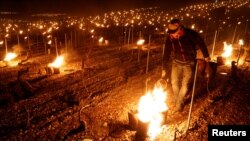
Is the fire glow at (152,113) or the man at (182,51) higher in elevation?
the man at (182,51)

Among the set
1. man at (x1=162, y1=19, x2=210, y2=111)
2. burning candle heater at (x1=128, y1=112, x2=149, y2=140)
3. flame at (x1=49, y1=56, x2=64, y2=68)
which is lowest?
burning candle heater at (x1=128, y1=112, x2=149, y2=140)

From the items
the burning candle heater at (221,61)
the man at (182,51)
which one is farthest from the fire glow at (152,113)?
the burning candle heater at (221,61)

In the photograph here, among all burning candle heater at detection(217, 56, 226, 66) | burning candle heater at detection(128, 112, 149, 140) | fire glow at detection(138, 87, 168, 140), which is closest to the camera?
burning candle heater at detection(128, 112, 149, 140)

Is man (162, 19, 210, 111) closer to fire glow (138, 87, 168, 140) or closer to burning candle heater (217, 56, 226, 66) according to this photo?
fire glow (138, 87, 168, 140)

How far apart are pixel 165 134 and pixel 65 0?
57.6 metres

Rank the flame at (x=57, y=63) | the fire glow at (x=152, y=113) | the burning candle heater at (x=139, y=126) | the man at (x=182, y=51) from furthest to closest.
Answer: the flame at (x=57, y=63)
the man at (x=182, y=51)
the fire glow at (x=152, y=113)
the burning candle heater at (x=139, y=126)

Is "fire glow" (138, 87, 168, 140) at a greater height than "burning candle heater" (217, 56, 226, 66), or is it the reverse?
"burning candle heater" (217, 56, 226, 66)

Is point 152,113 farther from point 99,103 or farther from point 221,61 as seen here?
point 221,61

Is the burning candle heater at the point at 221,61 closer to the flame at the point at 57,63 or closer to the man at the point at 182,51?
the man at the point at 182,51

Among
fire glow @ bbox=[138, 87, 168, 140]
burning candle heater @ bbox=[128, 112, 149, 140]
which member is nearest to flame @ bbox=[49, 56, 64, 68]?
fire glow @ bbox=[138, 87, 168, 140]

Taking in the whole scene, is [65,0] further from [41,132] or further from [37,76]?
[41,132]

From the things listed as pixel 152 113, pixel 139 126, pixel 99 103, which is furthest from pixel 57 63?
pixel 139 126

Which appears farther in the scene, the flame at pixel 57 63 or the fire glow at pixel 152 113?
the flame at pixel 57 63

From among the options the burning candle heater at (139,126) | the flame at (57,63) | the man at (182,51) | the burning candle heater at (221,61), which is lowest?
the burning candle heater at (139,126)
